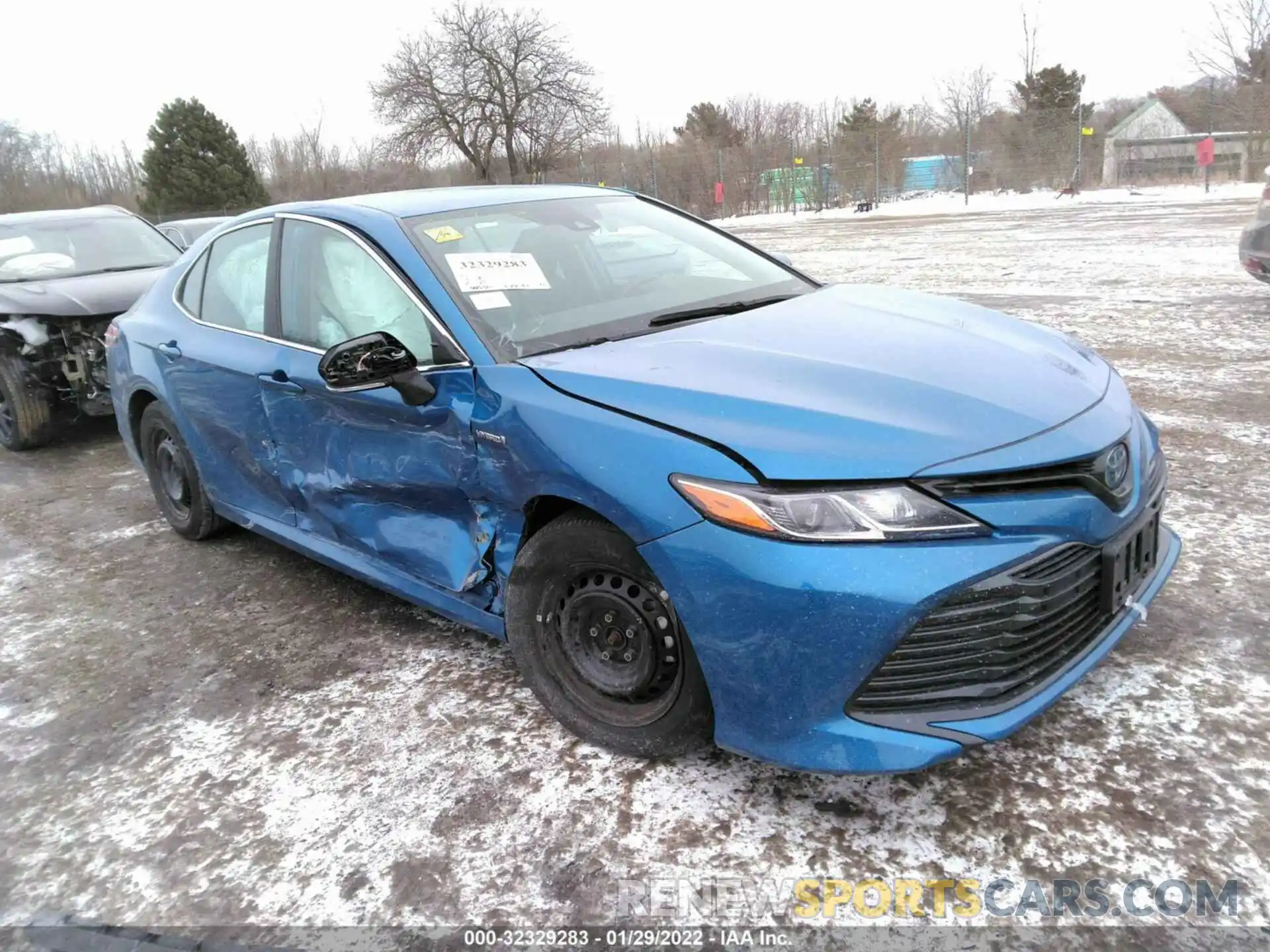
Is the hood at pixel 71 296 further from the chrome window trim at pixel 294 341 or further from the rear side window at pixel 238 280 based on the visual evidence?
the rear side window at pixel 238 280

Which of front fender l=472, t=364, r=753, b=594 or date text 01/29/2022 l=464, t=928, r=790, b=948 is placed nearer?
date text 01/29/2022 l=464, t=928, r=790, b=948

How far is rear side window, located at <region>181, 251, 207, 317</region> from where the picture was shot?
4.09 m

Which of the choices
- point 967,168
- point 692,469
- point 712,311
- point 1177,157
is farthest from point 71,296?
point 1177,157

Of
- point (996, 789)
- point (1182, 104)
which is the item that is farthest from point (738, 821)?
point (1182, 104)

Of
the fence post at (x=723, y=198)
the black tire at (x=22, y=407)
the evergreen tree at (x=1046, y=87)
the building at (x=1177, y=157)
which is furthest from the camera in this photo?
the evergreen tree at (x=1046, y=87)

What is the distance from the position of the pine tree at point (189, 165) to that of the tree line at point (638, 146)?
6 centimetres

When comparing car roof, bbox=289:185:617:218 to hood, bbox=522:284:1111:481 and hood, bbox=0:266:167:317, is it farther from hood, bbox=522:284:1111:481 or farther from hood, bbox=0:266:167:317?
hood, bbox=0:266:167:317

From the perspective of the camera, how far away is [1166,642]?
9.37 feet

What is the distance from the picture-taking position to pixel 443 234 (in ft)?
10.0

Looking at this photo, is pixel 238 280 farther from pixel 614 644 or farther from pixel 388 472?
pixel 614 644

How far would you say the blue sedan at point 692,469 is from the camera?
1.98 m

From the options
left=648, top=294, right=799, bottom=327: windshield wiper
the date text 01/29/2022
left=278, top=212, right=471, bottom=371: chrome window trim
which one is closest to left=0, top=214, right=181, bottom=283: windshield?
left=278, top=212, right=471, bottom=371: chrome window trim

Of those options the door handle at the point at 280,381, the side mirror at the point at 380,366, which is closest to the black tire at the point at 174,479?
the door handle at the point at 280,381

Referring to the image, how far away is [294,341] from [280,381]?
0.52ft
